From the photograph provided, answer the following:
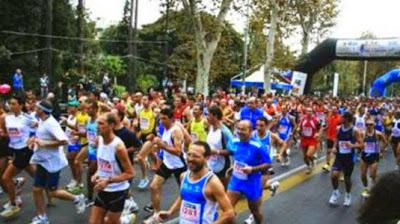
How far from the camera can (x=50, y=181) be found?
809 cm

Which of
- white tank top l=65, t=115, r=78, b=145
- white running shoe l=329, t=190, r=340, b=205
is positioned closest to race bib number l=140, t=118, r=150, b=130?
white tank top l=65, t=115, r=78, b=145

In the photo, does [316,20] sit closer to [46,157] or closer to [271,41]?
[271,41]

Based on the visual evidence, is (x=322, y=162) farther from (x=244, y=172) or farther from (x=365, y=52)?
(x=365, y=52)

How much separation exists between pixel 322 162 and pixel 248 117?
357 cm

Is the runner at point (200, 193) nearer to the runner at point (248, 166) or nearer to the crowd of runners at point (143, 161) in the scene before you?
the crowd of runners at point (143, 161)

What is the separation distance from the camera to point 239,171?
25.9ft

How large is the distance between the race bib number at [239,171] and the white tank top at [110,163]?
1.83 meters

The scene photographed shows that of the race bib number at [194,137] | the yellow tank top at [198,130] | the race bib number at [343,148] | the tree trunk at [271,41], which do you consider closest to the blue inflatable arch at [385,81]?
the tree trunk at [271,41]

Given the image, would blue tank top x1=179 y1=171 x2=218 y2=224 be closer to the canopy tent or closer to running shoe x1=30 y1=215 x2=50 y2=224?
running shoe x1=30 y1=215 x2=50 y2=224

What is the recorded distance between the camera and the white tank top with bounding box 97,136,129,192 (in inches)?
255

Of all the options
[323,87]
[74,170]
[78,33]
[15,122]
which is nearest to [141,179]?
[74,170]

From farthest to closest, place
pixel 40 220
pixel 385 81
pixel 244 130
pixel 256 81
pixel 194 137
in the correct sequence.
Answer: pixel 385 81
pixel 256 81
pixel 194 137
pixel 40 220
pixel 244 130

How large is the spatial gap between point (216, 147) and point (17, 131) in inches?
120

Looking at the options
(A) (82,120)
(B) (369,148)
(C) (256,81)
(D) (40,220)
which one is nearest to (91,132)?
(A) (82,120)
